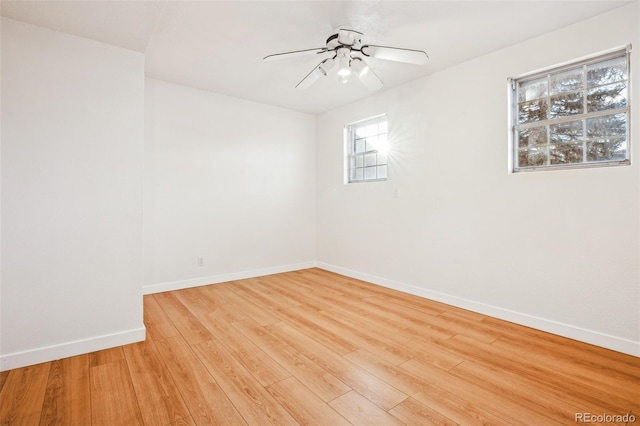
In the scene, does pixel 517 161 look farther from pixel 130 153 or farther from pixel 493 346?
pixel 130 153

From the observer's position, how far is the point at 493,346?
2.35 m

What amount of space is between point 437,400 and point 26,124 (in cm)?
327

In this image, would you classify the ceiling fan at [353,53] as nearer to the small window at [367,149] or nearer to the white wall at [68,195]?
the white wall at [68,195]

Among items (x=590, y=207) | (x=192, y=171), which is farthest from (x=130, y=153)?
(x=590, y=207)

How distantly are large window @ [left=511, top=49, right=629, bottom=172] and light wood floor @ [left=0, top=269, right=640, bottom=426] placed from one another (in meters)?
1.57

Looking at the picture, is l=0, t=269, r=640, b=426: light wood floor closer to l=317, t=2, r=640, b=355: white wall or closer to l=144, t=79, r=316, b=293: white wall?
l=317, t=2, r=640, b=355: white wall

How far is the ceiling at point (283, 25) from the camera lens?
2025 millimetres

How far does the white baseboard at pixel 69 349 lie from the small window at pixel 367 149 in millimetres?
3417

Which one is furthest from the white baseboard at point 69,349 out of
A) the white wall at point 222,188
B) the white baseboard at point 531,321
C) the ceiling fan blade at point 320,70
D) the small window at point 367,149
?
the small window at point 367,149

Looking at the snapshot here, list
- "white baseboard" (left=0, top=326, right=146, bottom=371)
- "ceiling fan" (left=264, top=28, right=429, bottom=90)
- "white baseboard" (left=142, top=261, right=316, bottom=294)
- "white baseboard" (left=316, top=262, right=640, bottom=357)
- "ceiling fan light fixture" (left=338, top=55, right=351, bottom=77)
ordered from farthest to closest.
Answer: "white baseboard" (left=142, top=261, right=316, bottom=294) < "ceiling fan light fixture" (left=338, top=55, right=351, bottom=77) < "ceiling fan" (left=264, top=28, right=429, bottom=90) < "white baseboard" (left=316, top=262, right=640, bottom=357) < "white baseboard" (left=0, top=326, right=146, bottom=371)

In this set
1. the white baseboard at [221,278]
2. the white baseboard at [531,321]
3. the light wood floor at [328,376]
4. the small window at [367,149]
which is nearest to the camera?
the light wood floor at [328,376]

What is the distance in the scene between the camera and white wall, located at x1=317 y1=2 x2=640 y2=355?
2293 mm

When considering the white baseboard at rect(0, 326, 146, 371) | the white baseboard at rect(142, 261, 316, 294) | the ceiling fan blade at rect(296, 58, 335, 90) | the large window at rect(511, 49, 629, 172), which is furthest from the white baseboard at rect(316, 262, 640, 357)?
the white baseboard at rect(0, 326, 146, 371)

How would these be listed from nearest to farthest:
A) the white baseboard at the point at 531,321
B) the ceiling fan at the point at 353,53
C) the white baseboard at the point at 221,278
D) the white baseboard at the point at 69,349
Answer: the white baseboard at the point at 69,349, the white baseboard at the point at 531,321, the ceiling fan at the point at 353,53, the white baseboard at the point at 221,278
